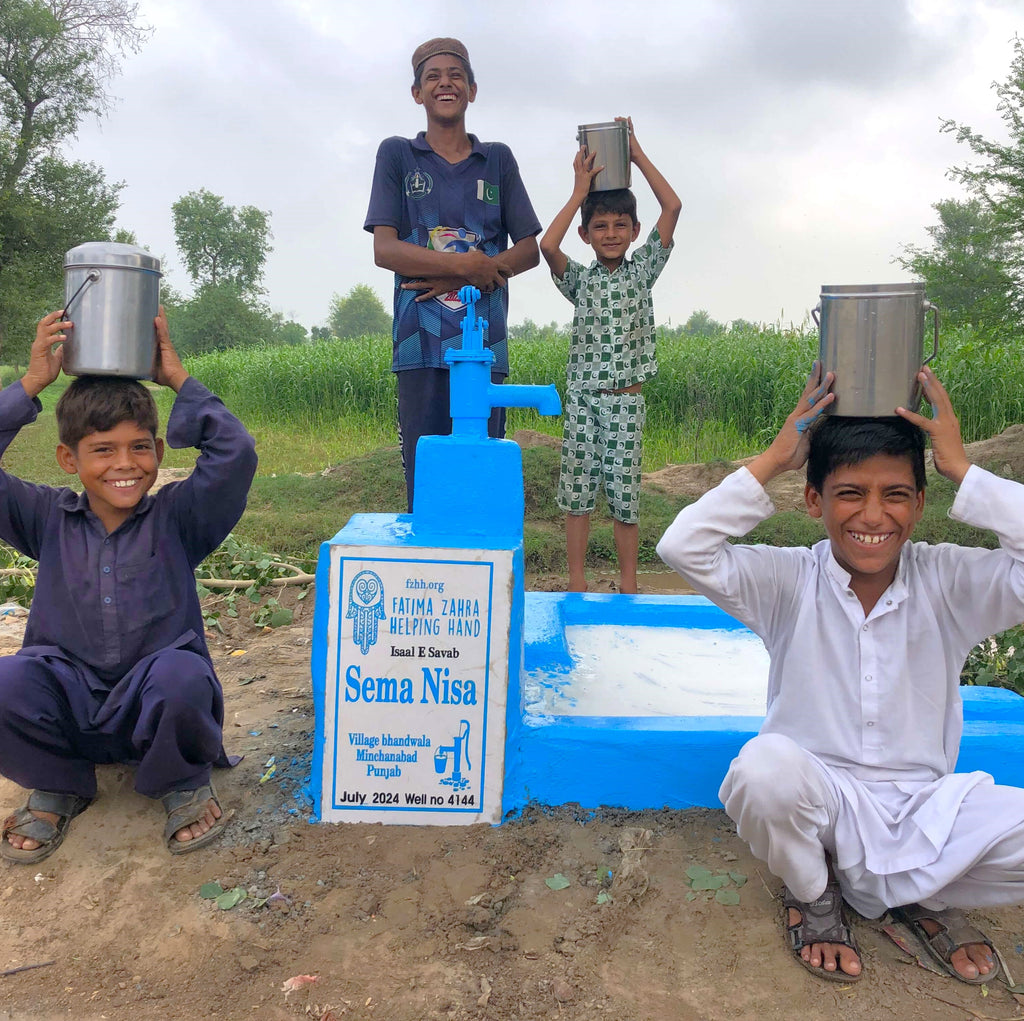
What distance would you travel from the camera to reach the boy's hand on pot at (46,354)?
1968mm

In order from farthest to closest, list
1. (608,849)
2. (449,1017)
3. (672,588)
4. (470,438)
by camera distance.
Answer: (672,588) < (470,438) < (608,849) < (449,1017)

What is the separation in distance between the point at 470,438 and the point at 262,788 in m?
1.00

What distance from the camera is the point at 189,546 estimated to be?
2279 millimetres

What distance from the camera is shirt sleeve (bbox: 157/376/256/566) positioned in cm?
214

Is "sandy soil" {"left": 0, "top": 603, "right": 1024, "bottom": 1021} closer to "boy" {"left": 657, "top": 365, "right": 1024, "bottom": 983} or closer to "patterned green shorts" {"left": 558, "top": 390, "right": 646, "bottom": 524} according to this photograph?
"boy" {"left": 657, "top": 365, "right": 1024, "bottom": 983}

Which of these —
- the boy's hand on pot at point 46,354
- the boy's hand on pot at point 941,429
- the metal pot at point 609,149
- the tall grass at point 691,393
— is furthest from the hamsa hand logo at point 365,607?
the tall grass at point 691,393

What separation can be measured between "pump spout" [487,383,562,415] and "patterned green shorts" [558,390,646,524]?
4.18 feet

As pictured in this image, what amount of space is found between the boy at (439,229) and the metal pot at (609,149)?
34 centimetres

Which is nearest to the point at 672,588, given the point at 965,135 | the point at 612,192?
the point at 612,192

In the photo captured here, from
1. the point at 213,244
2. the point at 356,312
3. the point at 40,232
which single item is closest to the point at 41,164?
the point at 40,232

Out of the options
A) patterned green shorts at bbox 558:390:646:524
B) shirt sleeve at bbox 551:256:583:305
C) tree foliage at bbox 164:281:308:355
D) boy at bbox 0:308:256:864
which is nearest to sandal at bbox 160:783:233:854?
boy at bbox 0:308:256:864

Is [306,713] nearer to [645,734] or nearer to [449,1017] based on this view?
[645,734]

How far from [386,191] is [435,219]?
0.19m

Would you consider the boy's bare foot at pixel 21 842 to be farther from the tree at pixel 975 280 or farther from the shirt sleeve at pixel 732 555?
the tree at pixel 975 280
